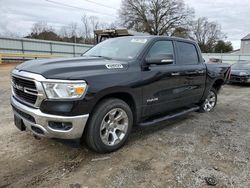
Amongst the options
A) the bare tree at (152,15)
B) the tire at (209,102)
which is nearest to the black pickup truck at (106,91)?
the tire at (209,102)

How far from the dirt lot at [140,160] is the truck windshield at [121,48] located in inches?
59.1

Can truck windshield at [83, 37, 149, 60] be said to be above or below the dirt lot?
above

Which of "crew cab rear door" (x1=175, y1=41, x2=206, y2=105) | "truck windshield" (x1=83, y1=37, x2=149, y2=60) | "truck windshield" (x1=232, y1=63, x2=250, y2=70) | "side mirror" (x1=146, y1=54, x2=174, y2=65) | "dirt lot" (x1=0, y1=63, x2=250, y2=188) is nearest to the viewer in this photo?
"dirt lot" (x1=0, y1=63, x2=250, y2=188)

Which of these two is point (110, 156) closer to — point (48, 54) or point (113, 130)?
point (113, 130)

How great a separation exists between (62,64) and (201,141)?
2723mm

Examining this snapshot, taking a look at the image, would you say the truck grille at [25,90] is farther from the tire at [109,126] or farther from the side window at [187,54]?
the side window at [187,54]

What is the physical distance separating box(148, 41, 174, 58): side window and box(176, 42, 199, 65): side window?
A: 295 mm

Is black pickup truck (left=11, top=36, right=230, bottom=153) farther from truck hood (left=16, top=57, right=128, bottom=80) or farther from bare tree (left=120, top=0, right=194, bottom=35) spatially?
bare tree (left=120, top=0, right=194, bottom=35)

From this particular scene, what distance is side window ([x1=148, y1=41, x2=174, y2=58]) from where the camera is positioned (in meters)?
4.08

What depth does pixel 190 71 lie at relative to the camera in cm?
491

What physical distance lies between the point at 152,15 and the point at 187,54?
147ft

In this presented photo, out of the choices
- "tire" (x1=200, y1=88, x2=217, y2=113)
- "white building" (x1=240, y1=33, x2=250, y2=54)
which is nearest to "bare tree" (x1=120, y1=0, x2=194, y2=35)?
"white building" (x1=240, y1=33, x2=250, y2=54)

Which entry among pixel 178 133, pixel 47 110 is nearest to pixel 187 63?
pixel 178 133

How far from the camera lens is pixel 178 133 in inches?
178
